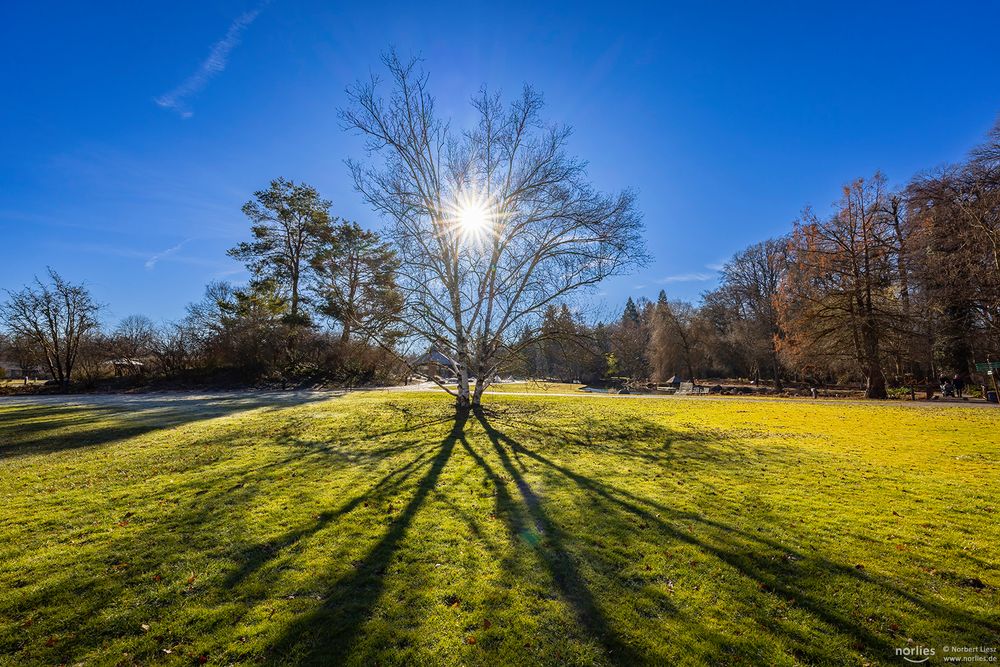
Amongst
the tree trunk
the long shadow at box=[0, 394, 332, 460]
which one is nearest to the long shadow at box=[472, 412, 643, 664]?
the tree trunk

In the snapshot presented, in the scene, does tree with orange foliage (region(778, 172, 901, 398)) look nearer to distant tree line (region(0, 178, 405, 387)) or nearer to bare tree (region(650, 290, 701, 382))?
bare tree (region(650, 290, 701, 382))

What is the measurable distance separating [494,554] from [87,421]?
16.4 metres

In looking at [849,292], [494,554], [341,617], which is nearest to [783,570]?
[494,554]

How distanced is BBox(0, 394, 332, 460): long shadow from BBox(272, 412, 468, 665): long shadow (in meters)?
10.1

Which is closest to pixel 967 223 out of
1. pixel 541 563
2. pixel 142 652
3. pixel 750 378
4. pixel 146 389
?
pixel 750 378

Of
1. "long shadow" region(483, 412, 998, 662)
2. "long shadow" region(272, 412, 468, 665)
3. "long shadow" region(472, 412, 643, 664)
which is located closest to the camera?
"long shadow" region(272, 412, 468, 665)

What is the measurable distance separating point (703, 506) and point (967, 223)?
29192 millimetres

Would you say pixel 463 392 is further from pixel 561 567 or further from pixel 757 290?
pixel 757 290

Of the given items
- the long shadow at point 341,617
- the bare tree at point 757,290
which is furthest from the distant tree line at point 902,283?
the long shadow at point 341,617

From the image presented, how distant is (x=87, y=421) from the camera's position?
42.7 ft

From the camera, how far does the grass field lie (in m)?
3.03

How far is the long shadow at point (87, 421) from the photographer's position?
31.9 feet

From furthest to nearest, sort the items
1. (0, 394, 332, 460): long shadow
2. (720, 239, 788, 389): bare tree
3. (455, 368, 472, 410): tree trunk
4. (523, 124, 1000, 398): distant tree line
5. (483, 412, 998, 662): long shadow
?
(720, 239, 788, 389): bare tree
(523, 124, 1000, 398): distant tree line
(455, 368, 472, 410): tree trunk
(0, 394, 332, 460): long shadow
(483, 412, 998, 662): long shadow

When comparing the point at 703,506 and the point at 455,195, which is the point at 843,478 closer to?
the point at 703,506
